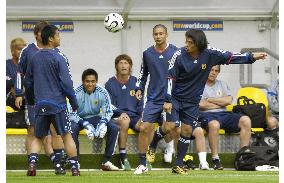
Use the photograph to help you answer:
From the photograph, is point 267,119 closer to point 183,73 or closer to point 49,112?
point 183,73

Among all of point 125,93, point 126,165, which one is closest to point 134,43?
point 125,93

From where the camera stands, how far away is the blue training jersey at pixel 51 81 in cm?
1252

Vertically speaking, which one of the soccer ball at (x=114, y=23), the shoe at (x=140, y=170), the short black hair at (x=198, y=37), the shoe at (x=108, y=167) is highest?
the soccer ball at (x=114, y=23)

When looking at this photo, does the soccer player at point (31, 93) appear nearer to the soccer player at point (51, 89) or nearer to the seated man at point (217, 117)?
the soccer player at point (51, 89)

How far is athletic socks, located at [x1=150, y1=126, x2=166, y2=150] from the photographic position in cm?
1598

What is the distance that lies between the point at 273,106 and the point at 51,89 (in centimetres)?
574

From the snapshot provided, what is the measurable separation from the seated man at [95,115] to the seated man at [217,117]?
66.9 inches

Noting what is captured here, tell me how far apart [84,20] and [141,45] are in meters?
1.26

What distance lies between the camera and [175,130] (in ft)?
50.6

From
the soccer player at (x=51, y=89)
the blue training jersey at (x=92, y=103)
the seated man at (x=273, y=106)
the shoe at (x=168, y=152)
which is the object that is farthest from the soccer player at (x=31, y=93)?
the seated man at (x=273, y=106)

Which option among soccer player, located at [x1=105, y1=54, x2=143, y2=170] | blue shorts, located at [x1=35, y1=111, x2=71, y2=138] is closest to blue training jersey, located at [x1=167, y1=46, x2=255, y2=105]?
blue shorts, located at [x1=35, y1=111, x2=71, y2=138]

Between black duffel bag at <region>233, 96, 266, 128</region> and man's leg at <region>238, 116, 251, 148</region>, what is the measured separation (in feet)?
1.25

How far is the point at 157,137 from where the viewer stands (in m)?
16.2

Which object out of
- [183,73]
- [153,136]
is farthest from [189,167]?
[183,73]
